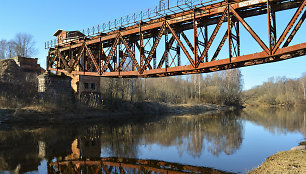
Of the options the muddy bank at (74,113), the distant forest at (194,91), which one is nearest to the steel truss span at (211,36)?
the muddy bank at (74,113)

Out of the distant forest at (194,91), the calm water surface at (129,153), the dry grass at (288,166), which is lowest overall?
the calm water surface at (129,153)

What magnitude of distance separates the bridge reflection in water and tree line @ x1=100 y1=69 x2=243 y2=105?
106 feet

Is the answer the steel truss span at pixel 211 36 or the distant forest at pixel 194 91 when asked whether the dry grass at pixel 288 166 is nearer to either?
the steel truss span at pixel 211 36

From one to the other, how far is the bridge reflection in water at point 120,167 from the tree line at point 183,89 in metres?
32.2

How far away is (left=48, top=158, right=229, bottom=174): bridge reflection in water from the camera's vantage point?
1002cm

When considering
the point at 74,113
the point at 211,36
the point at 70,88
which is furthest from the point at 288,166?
the point at 70,88

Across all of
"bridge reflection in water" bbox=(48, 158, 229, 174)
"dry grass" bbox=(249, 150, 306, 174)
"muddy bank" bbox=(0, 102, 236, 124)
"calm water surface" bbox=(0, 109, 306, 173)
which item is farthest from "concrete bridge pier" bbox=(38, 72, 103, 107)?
"dry grass" bbox=(249, 150, 306, 174)

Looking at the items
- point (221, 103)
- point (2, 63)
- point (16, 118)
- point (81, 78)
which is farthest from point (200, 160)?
point (221, 103)

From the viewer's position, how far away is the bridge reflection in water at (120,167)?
10.0 m

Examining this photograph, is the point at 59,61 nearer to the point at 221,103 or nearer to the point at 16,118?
the point at 16,118

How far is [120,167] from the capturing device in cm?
1059

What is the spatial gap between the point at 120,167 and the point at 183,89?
6103cm

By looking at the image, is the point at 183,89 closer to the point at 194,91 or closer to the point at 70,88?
the point at 194,91

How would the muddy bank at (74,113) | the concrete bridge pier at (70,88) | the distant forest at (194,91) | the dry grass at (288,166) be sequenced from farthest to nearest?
the distant forest at (194,91) → the concrete bridge pier at (70,88) → the muddy bank at (74,113) → the dry grass at (288,166)
